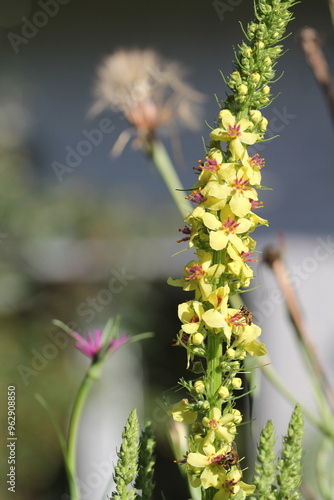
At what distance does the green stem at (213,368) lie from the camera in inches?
16.7

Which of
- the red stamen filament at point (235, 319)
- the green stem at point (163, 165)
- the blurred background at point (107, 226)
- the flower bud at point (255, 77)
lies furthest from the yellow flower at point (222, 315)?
the blurred background at point (107, 226)

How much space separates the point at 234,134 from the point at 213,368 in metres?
0.13

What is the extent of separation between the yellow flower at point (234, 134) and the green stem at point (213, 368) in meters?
0.11

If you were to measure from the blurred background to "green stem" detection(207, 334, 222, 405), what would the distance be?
4.56 ft

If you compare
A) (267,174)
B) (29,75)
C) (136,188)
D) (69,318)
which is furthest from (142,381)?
(29,75)

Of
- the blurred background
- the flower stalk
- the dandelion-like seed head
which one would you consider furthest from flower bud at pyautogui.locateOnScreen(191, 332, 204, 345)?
the blurred background

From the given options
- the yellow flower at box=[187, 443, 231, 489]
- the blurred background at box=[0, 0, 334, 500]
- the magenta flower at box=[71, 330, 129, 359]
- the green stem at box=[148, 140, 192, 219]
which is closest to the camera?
the yellow flower at box=[187, 443, 231, 489]

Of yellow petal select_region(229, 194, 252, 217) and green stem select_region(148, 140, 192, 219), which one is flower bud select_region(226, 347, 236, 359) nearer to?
yellow petal select_region(229, 194, 252, 217)

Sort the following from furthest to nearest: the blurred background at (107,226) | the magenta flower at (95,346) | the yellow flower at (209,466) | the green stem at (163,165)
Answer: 1. the blurred background at (107,226)
2. the green stem at (163,165)
3. the magenta flower at (95,346)
4. the yellow flower at (209,466)

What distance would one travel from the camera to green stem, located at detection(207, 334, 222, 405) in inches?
16.7

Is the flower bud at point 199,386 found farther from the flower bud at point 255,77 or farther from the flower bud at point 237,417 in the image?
the flower bud at point 255,77

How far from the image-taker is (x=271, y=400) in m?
2.14

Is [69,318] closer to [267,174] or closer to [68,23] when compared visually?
[267,174]

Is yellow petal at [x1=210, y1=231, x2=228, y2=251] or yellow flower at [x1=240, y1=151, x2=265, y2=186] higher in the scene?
yellow flower at [x1=240, y1=151, x2=265, y2=186]
